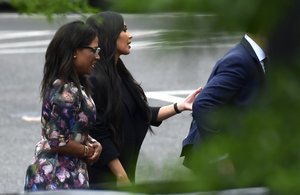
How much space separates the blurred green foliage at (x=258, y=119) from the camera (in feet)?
2.86

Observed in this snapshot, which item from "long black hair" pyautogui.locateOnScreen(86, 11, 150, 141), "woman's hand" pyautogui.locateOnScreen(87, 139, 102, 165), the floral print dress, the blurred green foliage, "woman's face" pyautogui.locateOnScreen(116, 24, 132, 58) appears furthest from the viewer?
"woman's face" pyautogui.locateOnScreen(116, 24, 132, 58)

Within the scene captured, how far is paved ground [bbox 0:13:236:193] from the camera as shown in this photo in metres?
0.92

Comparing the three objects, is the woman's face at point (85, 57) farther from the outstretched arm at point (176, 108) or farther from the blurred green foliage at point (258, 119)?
the blurred green foliage at point (258, 119)

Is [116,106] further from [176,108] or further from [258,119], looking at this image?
[258,119]

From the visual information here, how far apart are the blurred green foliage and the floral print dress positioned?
3.97m

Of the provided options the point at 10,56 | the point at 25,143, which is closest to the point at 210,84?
the point at 25,143

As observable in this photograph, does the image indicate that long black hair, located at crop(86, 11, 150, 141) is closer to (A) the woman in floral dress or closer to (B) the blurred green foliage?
(A) the woman in floral dress

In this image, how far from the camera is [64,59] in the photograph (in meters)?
4.98

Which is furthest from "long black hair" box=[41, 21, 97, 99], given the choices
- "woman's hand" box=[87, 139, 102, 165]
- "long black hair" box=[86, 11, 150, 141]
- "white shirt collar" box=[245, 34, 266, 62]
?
"white shirt collar" box=[245, 34, 266, 62]

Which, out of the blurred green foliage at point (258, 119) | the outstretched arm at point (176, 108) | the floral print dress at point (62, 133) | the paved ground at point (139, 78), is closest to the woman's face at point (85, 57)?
the floral print dress at point (62, 133)

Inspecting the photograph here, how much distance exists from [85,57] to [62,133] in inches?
17.1

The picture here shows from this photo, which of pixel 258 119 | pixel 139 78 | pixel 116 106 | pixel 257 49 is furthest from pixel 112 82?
pixel 139 78

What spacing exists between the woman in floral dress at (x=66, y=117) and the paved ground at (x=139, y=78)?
8.6 inches

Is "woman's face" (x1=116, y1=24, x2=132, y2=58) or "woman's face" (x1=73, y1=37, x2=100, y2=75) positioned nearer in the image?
"woman's face" (x1=73, y1=37, x2=100, y2=75)
